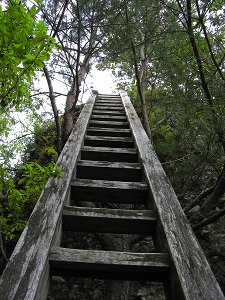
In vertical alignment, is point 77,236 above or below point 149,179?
below

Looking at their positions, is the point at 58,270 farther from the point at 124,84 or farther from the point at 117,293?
the point at 124,84

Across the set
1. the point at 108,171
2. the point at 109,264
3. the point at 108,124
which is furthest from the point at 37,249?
the point at 108,124

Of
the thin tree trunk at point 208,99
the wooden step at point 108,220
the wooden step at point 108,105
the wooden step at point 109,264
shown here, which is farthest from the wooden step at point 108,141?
the wooden step at point 108,105

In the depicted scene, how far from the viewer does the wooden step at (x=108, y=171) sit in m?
2.54

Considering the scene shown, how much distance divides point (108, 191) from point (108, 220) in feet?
1.35

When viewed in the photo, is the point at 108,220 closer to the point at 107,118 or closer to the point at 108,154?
the point at 108,154

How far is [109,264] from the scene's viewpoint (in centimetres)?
139

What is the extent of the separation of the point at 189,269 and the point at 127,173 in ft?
4.36

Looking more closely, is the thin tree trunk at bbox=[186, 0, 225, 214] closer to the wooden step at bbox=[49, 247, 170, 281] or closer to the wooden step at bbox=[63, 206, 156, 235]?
the wooden step at bbox=[63, 206, 156, 235]

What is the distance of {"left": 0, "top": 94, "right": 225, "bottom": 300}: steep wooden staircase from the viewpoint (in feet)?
4.20

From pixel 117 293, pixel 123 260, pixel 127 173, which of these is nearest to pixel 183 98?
pixel 127 173

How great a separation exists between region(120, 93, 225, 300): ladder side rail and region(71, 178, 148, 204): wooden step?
0.12 meters

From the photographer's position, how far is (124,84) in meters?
9.02

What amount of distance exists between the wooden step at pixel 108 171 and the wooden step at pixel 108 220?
2.40 feet
